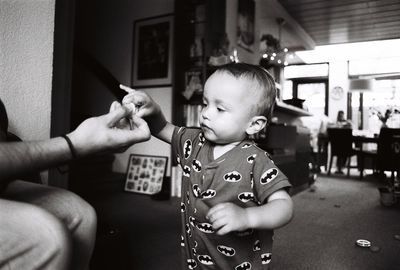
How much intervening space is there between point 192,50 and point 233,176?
3.14 metres

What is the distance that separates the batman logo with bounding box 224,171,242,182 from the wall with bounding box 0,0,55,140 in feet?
2.26

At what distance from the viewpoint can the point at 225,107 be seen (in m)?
0.97

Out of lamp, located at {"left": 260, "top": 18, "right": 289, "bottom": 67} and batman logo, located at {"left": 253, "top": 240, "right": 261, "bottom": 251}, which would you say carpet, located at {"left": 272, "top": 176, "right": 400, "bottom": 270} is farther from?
Result: lamp, located at {"left": 260, "top": 18, "right": 289, "bottom": 67}

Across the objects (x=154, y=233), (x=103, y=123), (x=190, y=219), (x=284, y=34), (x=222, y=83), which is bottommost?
(x=154, y=233)

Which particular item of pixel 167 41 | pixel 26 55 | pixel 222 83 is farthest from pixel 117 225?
pixel 167 41

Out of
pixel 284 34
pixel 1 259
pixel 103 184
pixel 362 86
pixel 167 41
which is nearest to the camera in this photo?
pixel 1 259

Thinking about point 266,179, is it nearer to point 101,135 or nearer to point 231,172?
point 231,172

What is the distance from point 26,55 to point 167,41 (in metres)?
3.12

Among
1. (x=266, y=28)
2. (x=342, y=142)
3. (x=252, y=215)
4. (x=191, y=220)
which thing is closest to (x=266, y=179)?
(x=252, y=215)

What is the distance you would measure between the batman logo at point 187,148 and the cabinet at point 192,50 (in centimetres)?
265

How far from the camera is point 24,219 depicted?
57 centimetres

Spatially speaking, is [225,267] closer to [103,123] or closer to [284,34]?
[103,123]

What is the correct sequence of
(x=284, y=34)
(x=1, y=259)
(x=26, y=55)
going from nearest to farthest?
(x=1, y=259) → (x=26, y=55) → (x=284, y=34)

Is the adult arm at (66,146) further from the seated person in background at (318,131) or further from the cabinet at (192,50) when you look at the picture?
the seated person in background at (318,131)
